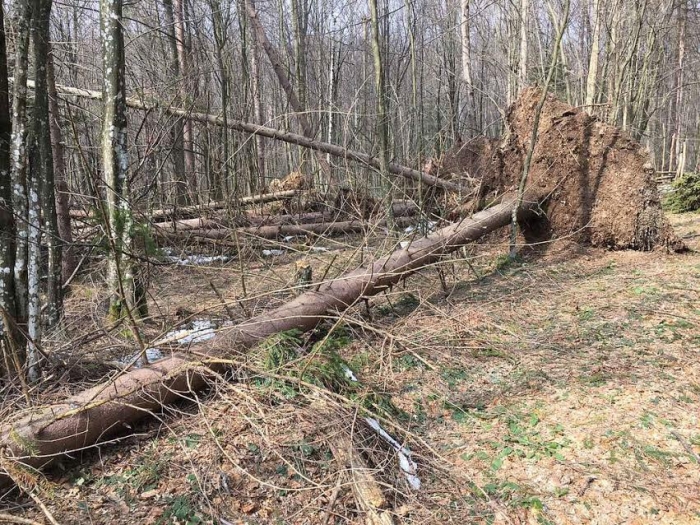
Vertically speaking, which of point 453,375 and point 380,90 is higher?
point 380,90

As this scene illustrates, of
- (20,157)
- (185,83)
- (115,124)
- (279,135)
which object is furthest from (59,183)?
(279,135)

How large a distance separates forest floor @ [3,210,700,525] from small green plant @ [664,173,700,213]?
5.39 metres

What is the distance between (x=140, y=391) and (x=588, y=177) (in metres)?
5.91

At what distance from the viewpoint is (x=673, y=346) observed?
3.51m

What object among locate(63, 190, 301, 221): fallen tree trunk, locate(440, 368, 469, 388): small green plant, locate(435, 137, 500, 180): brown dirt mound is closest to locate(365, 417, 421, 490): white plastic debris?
locate(440, 368, 469, 388): small green plant

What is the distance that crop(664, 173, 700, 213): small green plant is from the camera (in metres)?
8.73

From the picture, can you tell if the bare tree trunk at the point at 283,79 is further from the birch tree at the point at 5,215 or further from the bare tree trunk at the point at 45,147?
the birch tree at the point at 5,215

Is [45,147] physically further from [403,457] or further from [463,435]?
[463,435]

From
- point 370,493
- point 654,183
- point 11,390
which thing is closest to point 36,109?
point 11,390

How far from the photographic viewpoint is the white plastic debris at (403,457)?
103 inches

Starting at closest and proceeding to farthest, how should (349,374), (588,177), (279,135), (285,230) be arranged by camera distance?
(349,374) → (588,177) → (279,135) → (285,230)

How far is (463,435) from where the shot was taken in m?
3.01

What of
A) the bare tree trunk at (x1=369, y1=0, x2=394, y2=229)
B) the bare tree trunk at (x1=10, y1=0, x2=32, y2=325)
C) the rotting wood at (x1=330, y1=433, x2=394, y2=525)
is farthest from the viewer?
the bare tree trunk at (x1=369, y1=0, x2=394, y2=229)

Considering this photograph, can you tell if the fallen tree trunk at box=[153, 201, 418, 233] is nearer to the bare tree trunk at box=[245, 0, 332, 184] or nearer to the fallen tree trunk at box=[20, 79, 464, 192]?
the fallen tree trunk at box=[20, 79, 464, 192]
